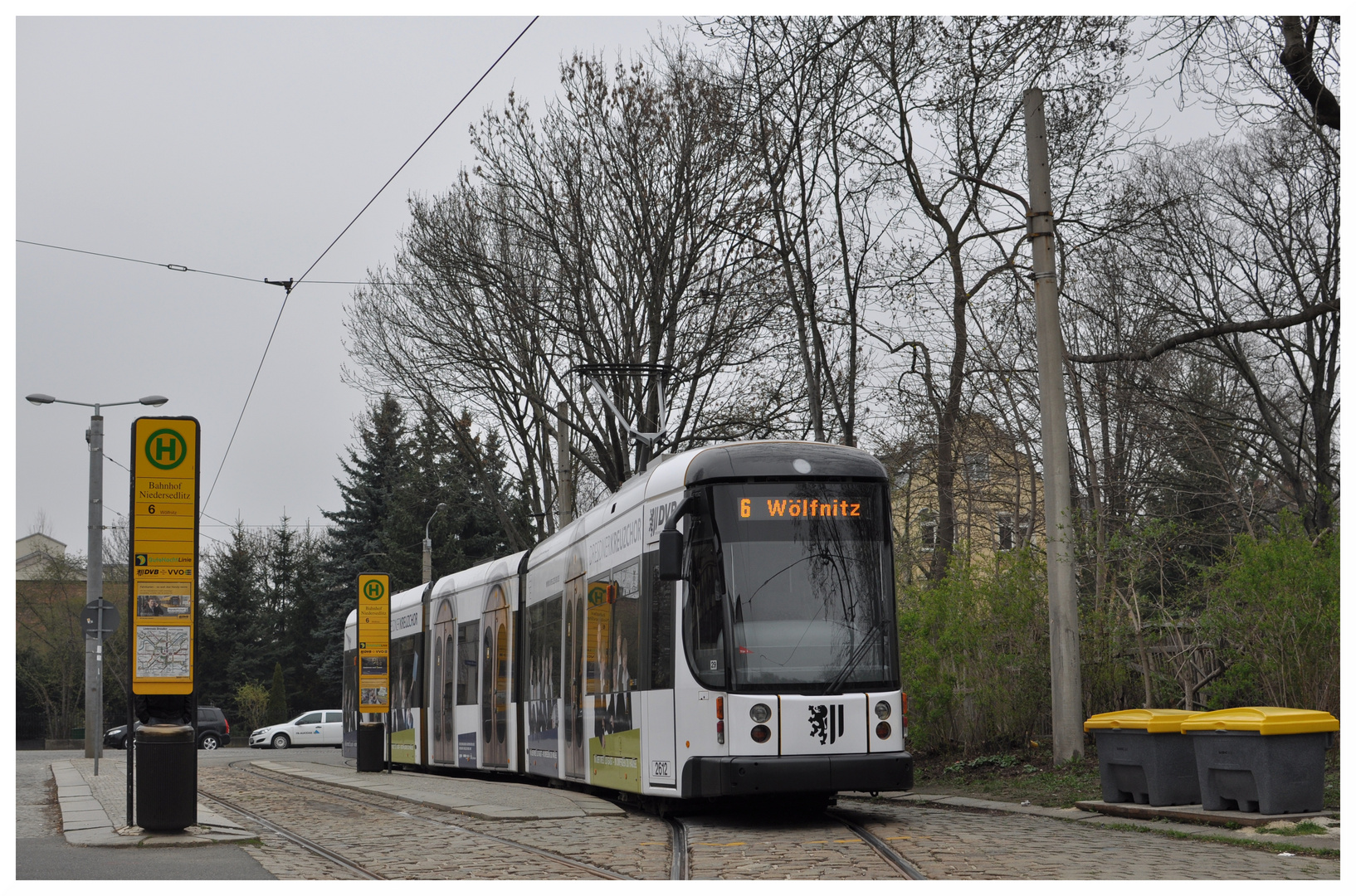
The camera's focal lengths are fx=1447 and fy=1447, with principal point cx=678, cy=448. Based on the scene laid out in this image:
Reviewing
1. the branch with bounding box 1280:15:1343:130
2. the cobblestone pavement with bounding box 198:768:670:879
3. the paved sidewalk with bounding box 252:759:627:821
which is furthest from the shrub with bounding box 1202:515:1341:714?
→ the paved sidewalk with bounding box 252:759:627:821

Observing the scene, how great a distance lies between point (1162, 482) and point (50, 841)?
21.4m

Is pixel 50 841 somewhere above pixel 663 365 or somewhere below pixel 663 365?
below

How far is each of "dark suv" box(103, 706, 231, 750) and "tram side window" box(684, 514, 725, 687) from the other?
38530 millimetres

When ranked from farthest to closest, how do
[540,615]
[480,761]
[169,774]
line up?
[480,761], [540,615], [169,774]

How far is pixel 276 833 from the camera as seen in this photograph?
11.5 metres

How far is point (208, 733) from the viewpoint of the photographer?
4759 cm

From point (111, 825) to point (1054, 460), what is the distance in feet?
31.4

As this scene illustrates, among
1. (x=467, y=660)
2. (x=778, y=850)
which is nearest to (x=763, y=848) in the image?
(x=778, y=850)

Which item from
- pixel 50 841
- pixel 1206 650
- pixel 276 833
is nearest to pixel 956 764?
pixel 1206 650

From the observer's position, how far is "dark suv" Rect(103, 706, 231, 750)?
4650cm

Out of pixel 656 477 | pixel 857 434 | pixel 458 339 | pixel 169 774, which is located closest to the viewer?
Answer: pixel 169 774

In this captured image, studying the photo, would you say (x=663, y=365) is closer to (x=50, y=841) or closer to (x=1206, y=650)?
(x=1206, y=650)

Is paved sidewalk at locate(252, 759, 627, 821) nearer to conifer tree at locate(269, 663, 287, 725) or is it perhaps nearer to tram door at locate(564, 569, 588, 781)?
tram door at locate(564, 569, 588, 781)

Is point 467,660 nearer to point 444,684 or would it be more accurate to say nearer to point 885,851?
point 444,684
